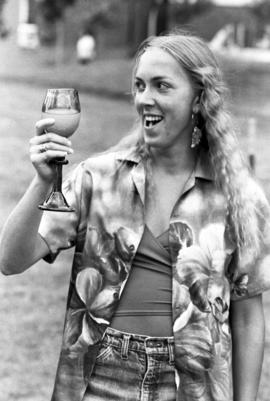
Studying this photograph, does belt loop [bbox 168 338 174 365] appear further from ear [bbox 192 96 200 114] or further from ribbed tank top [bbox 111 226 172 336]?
ear [bbox 192 96 200 114]

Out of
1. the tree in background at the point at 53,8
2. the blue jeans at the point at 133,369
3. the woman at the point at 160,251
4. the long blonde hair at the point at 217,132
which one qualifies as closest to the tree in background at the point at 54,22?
the tree in background at the point at 53,8

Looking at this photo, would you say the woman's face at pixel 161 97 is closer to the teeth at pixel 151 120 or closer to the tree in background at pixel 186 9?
the teeth at pixel 151 120

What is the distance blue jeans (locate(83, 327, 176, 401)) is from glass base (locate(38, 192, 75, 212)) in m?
0.37

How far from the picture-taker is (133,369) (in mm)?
2547

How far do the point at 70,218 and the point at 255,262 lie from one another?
0.56 m

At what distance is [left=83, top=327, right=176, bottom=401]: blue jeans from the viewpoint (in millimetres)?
2545

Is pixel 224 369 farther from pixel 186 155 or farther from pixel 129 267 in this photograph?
pixel 186 155

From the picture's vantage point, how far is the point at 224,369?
8.84ft

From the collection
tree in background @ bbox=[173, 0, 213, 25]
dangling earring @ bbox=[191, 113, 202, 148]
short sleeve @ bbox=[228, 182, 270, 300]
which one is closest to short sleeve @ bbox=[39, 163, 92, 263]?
dangling earring @ bbox=[191, 113, 202, 148]

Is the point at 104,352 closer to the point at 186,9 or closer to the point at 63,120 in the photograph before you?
the point at 63,120

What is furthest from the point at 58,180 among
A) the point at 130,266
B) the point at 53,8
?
the point at 53,8

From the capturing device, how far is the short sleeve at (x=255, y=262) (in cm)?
274

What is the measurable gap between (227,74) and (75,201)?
77cm

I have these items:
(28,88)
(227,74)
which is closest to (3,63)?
(28,88)
